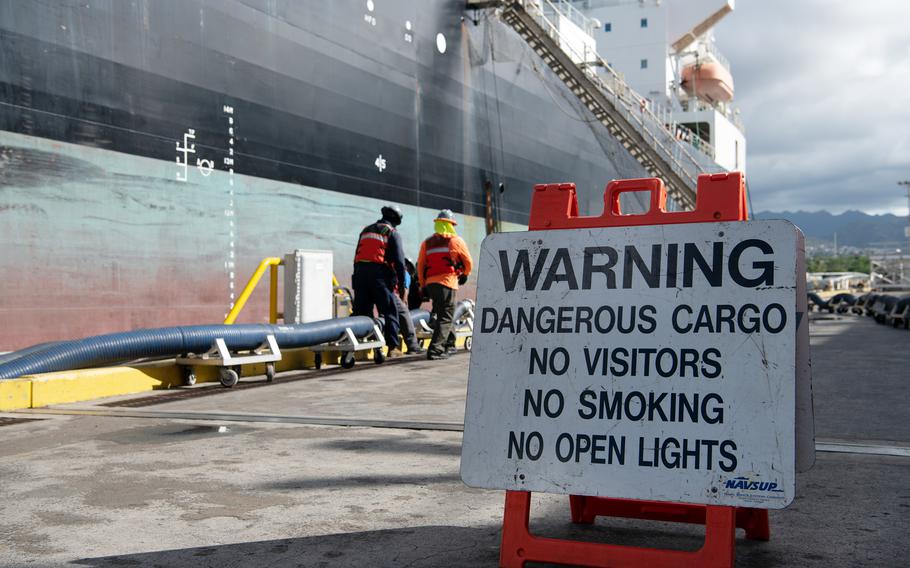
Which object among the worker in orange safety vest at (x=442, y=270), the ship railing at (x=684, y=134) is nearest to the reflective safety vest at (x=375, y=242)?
the worker in orange safety vest at (x=442, y=270)

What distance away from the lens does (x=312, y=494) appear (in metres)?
3.72

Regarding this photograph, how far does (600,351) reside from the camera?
2867mm

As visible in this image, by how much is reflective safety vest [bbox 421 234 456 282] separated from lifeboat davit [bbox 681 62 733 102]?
2667cm

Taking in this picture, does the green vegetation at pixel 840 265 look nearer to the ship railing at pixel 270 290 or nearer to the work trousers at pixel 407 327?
the work trousers at pixel 407 327

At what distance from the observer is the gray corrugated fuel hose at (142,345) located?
21.9ft

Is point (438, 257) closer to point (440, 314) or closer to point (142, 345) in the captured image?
point (440, 314)

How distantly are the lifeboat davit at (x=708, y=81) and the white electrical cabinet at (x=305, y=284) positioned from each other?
90.5ft

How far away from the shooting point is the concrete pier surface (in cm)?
294

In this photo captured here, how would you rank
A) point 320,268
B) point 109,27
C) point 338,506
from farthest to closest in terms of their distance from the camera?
point 320,268, point 109,27, point 338,506

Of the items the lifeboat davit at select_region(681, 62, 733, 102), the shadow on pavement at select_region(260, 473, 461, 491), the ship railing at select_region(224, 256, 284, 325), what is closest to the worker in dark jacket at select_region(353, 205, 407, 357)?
the ship railing at select_region(224, 256, 284, 325)

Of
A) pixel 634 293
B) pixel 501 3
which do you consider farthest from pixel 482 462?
pixel 501 3

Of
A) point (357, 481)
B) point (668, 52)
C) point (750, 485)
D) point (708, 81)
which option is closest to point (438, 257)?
point (357, 481)

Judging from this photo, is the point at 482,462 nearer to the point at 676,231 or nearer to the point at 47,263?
the point at 676,231

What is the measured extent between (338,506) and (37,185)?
5610 millimetres
